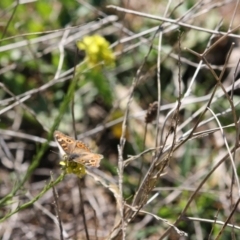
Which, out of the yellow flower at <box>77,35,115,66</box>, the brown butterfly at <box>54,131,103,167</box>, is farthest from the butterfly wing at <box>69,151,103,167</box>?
the yellow flower at <box>77,35,115,66</box>

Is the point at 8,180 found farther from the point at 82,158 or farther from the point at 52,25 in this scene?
the point at 82,158

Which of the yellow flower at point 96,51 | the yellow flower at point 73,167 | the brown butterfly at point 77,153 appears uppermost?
the yellow flower at point 96,51

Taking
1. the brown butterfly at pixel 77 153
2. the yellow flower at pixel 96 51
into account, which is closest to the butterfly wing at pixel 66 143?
the brown butterfly at pixel 77 153

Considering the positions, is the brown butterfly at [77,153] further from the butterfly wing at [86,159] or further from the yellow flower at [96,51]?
the yellow flower at [96,51]

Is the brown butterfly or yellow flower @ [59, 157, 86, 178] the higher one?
the brown butterfly

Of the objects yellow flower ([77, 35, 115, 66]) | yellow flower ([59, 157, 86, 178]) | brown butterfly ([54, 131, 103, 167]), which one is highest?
yellow flower ([77, 35, 115, 66])

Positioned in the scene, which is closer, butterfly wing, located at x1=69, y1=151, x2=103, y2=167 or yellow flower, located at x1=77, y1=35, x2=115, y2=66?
butterfly wing, located at x1=69, y1=151, x2=103, y2=167

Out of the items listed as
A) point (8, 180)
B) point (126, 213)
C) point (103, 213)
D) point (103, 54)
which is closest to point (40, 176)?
point (8, 180)

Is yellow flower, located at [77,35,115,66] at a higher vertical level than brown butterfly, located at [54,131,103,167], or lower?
higher

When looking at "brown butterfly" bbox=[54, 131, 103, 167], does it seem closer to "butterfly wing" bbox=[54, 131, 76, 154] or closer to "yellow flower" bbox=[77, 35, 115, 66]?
"butterfly wing" bbox=[54, 131, 76, 154]
